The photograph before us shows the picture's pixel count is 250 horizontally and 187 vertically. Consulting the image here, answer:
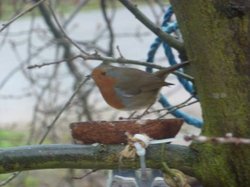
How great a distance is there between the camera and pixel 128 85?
166 centimetres

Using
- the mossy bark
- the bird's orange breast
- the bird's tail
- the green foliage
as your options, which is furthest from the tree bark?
the green foliage

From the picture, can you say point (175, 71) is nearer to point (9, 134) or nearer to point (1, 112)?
point (9, 134)

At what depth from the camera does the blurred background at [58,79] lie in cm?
373

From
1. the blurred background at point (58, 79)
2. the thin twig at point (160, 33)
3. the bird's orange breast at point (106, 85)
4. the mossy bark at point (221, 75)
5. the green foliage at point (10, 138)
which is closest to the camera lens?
the mossy bark at point (221, 75)

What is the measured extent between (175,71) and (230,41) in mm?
360

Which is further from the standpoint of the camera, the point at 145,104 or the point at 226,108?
the point at 145,104

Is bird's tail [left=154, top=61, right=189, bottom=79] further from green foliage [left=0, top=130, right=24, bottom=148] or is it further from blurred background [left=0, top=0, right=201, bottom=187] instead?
green foliage [left=0, top=130, right=24, bottom=148]

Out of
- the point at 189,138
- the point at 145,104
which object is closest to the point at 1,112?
the point at 145,104

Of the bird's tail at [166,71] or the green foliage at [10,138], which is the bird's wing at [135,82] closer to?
the bird's tail at [166,71]

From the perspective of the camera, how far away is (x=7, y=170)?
1.22m

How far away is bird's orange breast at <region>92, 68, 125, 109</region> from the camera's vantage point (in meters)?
1.54

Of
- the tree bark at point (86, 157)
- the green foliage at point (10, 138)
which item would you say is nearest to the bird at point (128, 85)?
the tree bark at point (86, 157)

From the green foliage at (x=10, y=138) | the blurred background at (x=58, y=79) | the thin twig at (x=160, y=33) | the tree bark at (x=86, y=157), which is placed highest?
the thin twig at (x=160, y=33)

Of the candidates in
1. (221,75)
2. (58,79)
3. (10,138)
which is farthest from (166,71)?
(10,138)
